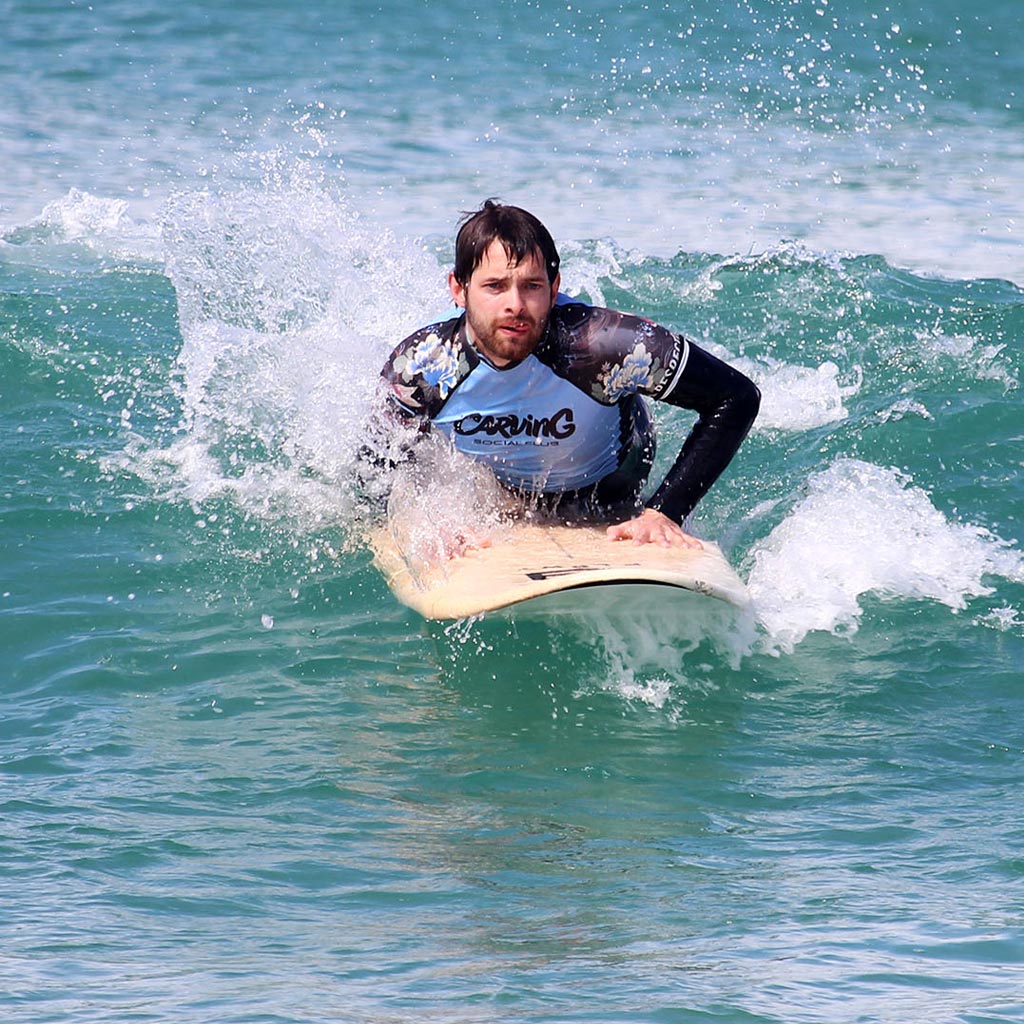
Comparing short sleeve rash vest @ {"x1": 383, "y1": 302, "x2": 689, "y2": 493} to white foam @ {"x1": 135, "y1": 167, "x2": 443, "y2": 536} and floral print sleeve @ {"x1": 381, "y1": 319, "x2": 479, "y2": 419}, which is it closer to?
floral print sleeve @ {"x1": 381, "y1": 319, "x2": 479, "y2": 419}

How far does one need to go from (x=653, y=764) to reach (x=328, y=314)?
4028 millimetres

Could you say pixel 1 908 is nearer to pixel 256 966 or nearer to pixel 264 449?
→ pixel 256 966

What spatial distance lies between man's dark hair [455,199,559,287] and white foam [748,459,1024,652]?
1450 millimetres

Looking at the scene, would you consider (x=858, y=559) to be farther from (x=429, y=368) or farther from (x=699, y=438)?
(x=429, y=368)

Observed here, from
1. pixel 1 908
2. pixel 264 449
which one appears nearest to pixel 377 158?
pixel 264 449

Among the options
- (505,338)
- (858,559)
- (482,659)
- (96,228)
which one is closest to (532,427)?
(505,338)

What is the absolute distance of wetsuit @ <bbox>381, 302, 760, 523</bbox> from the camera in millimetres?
5641

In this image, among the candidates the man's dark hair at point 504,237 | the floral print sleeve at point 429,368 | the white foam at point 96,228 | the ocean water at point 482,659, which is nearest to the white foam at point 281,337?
the ocean water at point 482,659

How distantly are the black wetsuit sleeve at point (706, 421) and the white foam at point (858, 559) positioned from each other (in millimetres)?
474

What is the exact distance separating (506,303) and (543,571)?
2.97 ft

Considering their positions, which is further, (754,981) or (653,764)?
Answer: (653,764)

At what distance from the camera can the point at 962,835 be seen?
4258mm

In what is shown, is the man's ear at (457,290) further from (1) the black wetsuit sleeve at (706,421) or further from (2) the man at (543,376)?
(1) the black wetsuit sleeve at (706,421)

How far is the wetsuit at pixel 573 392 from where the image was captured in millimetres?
5641
